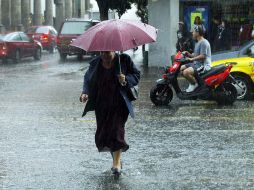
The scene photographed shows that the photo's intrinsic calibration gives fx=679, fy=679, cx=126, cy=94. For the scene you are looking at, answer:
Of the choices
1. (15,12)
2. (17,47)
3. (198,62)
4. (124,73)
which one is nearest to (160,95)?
(198,62)

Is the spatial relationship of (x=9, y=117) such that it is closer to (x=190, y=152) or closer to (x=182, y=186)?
(x=190, y=152)

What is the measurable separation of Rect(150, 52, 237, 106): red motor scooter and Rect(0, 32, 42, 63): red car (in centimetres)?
1774

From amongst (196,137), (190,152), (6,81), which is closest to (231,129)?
(196,137)

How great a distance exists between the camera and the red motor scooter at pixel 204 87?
45.3ft

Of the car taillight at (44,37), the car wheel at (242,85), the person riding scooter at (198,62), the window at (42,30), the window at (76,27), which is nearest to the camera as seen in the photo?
the person riding scooter at (198,62)

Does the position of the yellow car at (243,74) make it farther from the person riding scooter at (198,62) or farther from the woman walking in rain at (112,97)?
the woman walking in rain at (112,97)

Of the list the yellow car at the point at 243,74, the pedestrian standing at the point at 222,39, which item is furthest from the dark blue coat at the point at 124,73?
the pedestrian standing at the point at 222,39

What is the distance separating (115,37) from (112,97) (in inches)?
29.4

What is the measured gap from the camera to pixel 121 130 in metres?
7.91

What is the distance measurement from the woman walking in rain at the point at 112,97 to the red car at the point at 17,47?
76.2ft

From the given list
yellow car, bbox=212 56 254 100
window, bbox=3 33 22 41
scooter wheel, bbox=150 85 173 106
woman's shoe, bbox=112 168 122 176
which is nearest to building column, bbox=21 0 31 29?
window, bbox=3 33 22 41

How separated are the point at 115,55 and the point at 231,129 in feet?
12.1

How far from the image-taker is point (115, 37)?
24.7 ft

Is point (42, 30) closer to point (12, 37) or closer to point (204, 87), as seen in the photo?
point (12, 37)
